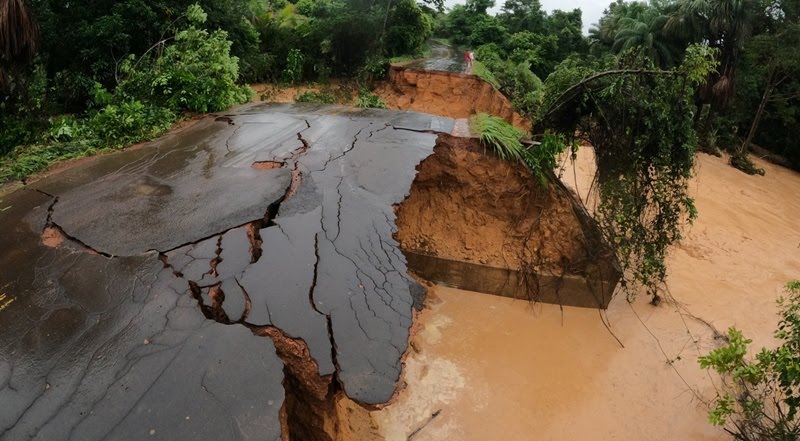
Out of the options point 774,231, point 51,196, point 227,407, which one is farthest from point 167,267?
point 774,231

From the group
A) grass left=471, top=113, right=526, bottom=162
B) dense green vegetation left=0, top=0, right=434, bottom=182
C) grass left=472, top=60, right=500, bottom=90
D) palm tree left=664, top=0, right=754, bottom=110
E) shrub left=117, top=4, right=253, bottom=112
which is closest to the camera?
dense green vegetation left=0, top=0, right=434, bottom=182

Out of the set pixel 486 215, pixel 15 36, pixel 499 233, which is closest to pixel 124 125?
pixel 15 36

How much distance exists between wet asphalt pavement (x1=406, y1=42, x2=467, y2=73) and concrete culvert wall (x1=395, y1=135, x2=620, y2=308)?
823 centimetres

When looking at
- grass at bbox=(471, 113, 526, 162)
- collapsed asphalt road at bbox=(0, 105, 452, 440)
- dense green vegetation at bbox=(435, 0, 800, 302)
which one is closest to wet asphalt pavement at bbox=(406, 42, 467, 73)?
dense green vegetation at bbox=(435, 0, 800, 302)

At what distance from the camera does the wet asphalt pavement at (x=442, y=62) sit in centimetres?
1418

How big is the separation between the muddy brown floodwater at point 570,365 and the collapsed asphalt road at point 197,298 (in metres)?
2.38

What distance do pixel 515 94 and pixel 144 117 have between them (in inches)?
442

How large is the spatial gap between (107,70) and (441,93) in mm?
9239

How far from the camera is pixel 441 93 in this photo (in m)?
13.9

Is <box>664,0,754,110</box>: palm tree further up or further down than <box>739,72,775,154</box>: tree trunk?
further up

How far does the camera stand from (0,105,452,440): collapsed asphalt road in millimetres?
2152

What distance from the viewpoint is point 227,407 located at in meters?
2.15

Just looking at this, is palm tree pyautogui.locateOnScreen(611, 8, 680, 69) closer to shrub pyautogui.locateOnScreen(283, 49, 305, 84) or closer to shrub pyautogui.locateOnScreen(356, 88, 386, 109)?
shrub pyautogui.locateOnScreen(356, 88, 386, 109)

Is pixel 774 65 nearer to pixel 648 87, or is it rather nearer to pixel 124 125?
pixel 648 87
